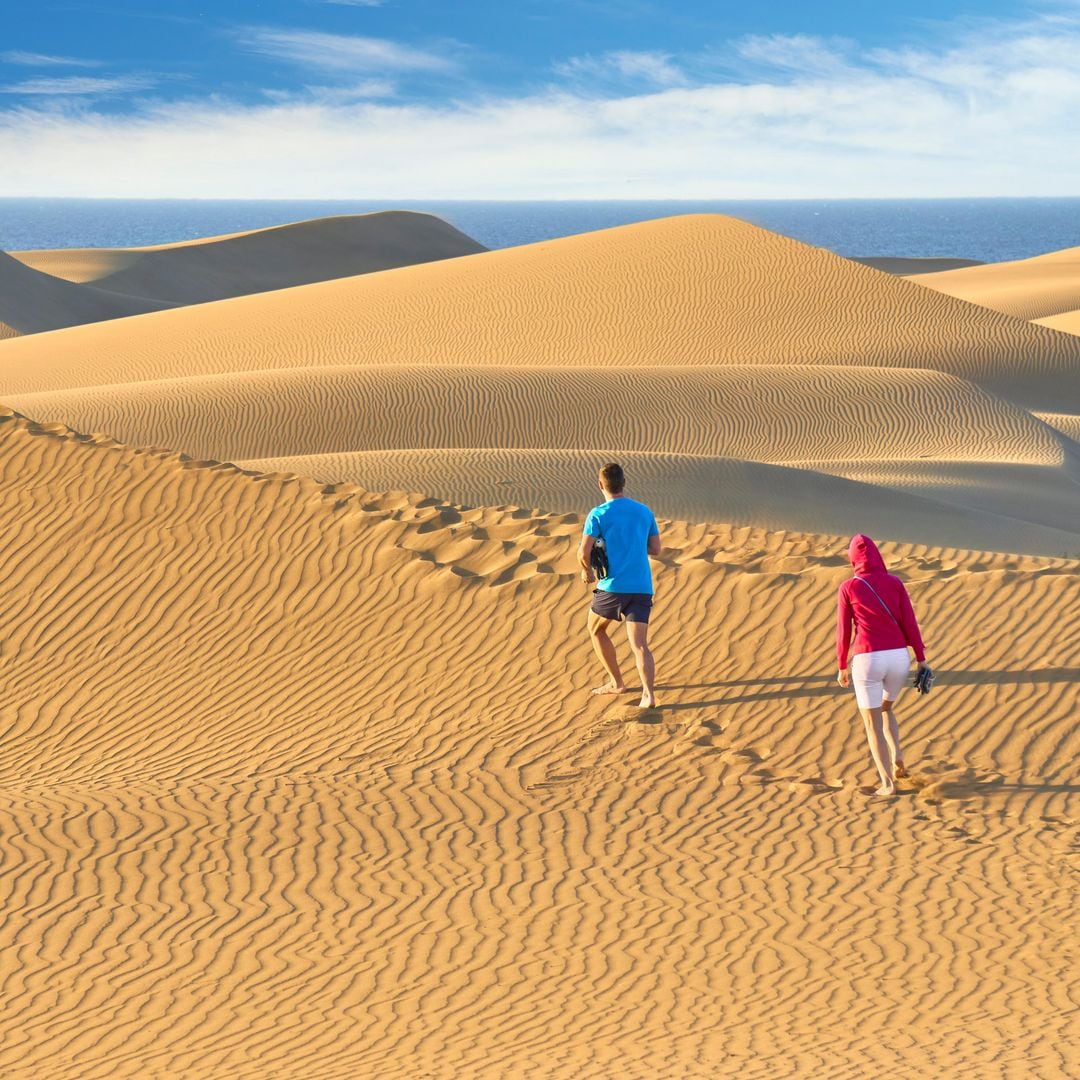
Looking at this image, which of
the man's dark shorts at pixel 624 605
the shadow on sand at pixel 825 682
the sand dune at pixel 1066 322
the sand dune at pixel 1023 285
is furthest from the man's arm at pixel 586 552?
the sand dune at pixel 1066 322

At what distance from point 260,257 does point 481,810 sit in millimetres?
62951

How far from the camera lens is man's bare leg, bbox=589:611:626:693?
371 inches

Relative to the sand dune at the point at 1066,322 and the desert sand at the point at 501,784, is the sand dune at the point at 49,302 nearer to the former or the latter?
the sand dune at the point at 1066,322

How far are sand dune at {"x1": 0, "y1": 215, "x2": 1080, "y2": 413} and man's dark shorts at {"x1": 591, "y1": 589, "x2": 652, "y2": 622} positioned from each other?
19797 millimetres

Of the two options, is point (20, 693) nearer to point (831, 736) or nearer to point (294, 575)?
point (294, 575)

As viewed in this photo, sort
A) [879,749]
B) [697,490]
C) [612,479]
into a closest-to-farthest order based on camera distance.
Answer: [879,749], [612,479], [697,490]

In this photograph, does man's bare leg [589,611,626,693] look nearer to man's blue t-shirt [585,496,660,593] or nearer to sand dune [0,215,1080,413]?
man's blue t-shirt [585,496,660,593]

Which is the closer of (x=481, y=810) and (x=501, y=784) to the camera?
(x=481, y=810)

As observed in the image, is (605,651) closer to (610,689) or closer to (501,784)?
(610,689)

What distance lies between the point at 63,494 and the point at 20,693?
3191 millimetres

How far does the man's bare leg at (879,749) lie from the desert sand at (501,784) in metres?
0.14

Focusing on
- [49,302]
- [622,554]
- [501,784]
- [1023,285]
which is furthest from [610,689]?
[1023,285]

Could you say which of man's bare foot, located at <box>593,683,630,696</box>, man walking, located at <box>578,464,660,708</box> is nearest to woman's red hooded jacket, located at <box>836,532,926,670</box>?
man walking, located at <box>578,464,660,708</box>

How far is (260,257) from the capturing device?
224 feet
